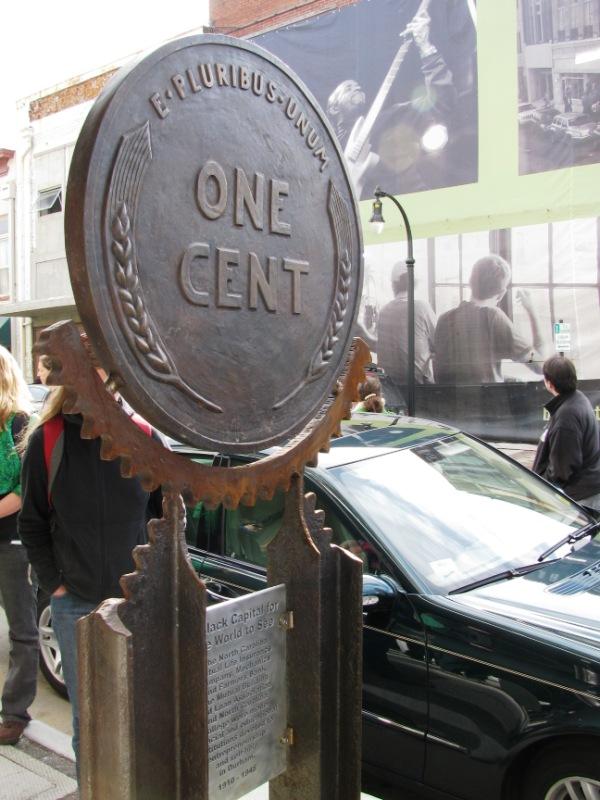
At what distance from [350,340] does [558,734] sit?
1.69 m

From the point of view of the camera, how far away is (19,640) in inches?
A: 152

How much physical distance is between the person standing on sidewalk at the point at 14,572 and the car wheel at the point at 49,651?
0.58 m

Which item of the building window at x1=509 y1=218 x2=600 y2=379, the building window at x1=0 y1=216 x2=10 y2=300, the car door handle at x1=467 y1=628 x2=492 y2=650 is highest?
the building window at x1=0 y1=216 x2=10 y2=300

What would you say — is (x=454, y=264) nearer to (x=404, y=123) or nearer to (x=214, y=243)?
(x=404, y=123)

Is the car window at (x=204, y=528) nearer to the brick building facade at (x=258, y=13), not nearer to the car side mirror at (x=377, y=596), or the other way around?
the car side mirror at (x=377, y=596)

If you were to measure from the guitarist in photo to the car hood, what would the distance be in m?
16.2

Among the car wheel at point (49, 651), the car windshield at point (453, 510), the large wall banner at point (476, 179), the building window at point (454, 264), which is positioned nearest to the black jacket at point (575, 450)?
the car windshield at point (453, 510)

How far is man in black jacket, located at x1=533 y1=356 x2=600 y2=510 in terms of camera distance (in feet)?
17.7

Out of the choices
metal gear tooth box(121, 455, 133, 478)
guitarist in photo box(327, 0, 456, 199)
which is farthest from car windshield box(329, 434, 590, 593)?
guitarist in photo box(327, 0, 456, 199)

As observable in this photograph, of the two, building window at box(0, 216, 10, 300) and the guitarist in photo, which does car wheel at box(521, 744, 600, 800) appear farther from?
building window at box(0, 216, 10, 300)

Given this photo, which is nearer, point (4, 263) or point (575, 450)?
point (575, 450)

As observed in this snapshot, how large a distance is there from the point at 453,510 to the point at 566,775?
1286mm

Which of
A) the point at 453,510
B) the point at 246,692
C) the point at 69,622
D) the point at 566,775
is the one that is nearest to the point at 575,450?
the point at 453,510

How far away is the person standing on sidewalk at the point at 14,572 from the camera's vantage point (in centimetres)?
364
